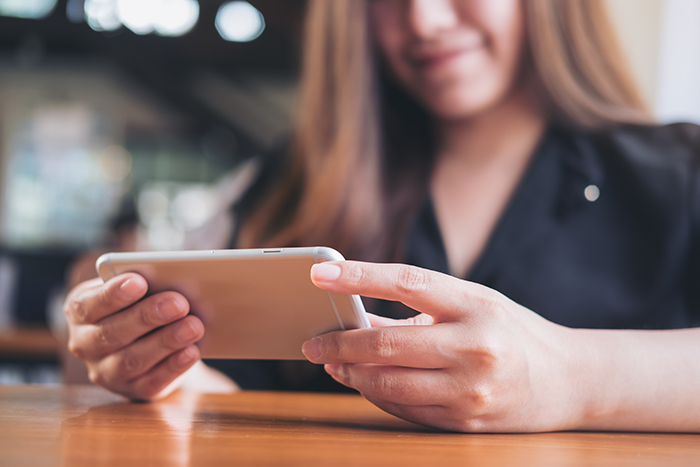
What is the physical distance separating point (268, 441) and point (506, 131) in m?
0.89

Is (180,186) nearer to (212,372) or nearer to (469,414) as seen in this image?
(212,372)

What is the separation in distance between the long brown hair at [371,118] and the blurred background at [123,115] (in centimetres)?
374

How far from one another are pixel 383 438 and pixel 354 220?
68 cm

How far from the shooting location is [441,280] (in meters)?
0.51

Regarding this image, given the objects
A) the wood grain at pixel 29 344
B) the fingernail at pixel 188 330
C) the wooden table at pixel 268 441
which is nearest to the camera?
the wooden table at pixel 268 441

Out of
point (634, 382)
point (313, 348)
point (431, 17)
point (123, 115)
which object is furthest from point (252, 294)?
point (123, 115)

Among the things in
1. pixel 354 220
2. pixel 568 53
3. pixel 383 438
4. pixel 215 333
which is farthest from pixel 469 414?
pixel 568 53

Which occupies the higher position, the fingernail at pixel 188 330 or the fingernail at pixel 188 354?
the fingernail at pixel 188 330

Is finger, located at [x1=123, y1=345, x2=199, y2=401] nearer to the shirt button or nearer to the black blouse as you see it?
the black blouse

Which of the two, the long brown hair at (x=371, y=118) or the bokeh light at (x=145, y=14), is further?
the bokeh light at (x=145, y=14)

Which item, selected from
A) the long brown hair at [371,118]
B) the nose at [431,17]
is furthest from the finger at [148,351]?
the nose at [431,17]

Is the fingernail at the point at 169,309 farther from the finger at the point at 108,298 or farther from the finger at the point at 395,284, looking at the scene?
the finger at the point at 395,284

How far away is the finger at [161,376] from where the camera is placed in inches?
26.8

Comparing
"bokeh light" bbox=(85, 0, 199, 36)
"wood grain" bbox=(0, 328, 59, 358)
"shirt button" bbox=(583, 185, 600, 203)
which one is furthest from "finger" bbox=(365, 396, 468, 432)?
"bokeh light" bbox=(85, 0, 199, 36)
